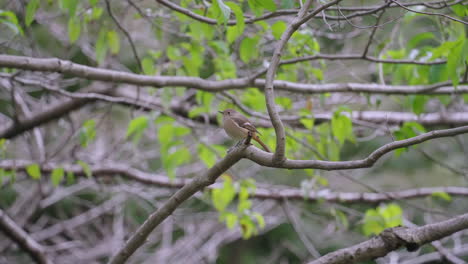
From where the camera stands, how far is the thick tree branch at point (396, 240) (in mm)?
2072

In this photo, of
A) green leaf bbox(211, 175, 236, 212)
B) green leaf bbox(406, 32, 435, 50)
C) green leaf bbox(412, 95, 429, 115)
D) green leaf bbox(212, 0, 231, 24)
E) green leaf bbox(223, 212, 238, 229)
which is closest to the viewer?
green leaf bbox(212, 0, 231, 24)

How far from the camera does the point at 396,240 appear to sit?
2230mm

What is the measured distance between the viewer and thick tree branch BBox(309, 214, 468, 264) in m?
2.07

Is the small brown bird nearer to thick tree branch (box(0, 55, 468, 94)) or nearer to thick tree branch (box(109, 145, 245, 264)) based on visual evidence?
thick tree branch (box(109, 145, 245, 264))

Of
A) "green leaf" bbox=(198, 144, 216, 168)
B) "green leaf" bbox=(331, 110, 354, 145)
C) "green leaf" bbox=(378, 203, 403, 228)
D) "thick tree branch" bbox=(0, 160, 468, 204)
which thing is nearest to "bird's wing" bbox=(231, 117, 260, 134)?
"green leaf" bbox=(331, 110, 354, 145)

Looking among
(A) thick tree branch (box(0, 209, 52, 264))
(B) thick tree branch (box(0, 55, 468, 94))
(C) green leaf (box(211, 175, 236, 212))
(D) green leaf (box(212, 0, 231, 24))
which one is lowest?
(A) thick tree branch (box(0, 209, 52, 264))

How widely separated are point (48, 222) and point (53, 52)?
2.06 m

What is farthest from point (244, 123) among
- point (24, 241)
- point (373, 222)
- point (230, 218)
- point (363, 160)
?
point (24, 241)

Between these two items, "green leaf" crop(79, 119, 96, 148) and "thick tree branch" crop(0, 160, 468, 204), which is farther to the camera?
"thick tree branch" crop(0, 160, 468, 204)

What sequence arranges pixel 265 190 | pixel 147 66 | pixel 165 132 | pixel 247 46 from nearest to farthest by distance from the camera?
pixel 247 46
pixel 147 66
pixel 165 132
pixel 265 190

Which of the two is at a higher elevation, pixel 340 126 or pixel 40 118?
pixel 340 126

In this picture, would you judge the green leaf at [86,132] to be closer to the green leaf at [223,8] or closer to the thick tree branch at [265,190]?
the thick tree branch at [265,190]

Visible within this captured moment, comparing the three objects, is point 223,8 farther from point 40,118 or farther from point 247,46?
point 40,118

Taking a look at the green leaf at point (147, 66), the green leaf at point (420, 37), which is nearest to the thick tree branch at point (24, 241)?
the green leaf at point (147, 66)
